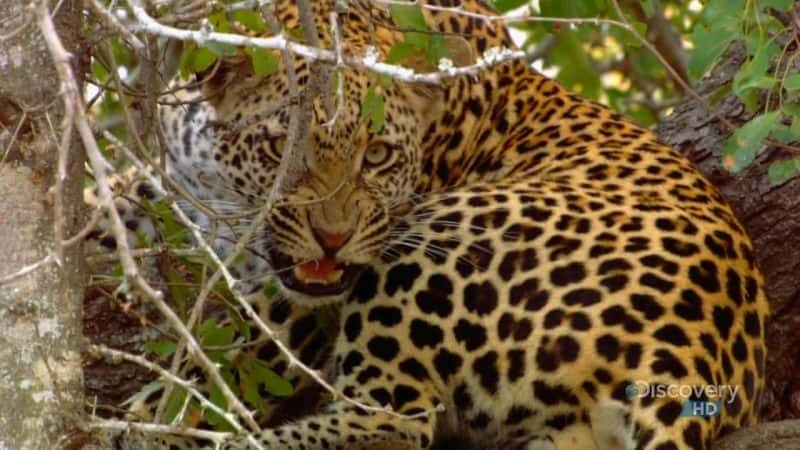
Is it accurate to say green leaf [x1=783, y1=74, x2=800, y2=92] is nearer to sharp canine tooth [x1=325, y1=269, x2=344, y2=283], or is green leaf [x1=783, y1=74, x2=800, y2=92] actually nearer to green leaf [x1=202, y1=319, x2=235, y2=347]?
sharp canine tooth [x1=325, y1=269, x2=344, y2=283]

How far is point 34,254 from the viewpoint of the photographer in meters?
3.21

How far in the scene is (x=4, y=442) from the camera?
309cm

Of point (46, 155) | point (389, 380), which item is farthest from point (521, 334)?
point (46, 155)

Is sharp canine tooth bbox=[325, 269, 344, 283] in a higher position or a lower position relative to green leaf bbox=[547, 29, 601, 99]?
lower

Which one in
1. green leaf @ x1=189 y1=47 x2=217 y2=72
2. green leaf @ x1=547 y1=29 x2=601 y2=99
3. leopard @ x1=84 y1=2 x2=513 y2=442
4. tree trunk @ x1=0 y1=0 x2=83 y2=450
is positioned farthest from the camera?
green leaf @ x1=547 y1=29 x2=601 y2=99

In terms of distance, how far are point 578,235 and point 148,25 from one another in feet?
7.01

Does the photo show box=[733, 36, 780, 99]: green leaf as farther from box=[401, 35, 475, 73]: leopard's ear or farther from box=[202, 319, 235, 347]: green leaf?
box=[202, 319, 235, 347]: green leaf

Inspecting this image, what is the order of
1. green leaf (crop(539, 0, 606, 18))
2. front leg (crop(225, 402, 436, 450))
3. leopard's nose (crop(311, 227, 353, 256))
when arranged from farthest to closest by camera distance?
1. leopard's nose (crop(311, 227, 353, 256))
2. green leaf (crop(539, 0, 606, 18))
3. front leg (crop(225, 402, 436, 450))

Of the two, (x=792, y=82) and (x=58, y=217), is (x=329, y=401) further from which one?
(x=58, y=217)

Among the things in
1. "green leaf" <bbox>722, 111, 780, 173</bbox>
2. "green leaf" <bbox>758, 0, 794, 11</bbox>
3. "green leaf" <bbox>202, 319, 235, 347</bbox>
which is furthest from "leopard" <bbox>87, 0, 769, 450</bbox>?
"green leaf" <bbox>758, 0, 794, 11</bbox>

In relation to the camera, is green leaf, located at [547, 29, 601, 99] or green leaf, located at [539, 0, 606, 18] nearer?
green leaf, located at [539, 0, 606, 18]

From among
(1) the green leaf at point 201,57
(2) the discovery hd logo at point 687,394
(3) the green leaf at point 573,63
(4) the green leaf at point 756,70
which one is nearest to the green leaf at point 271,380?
(1) the green leaf at point 201,57

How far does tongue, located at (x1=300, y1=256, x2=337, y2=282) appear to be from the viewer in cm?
481

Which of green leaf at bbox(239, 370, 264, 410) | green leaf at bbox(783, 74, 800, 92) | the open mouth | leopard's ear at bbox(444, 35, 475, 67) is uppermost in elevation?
leopard's ear at bbox(444, 35, 475, 67)
